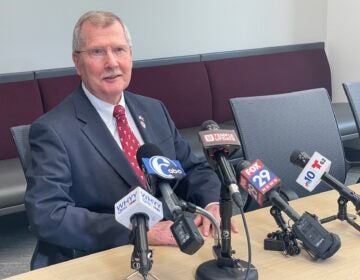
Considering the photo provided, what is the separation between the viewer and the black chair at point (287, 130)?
81.3 inches

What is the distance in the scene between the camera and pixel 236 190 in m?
1.10

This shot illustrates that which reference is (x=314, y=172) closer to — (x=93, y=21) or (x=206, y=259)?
(x=206, y=259)

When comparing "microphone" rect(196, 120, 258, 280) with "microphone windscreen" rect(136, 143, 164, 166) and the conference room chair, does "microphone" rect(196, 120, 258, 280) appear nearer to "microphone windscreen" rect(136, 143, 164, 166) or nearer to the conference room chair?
"microphone windscreen" rect(136, 143, 164, 166)

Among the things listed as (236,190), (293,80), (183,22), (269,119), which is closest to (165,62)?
(183,22)

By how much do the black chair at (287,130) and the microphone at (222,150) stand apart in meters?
0.90

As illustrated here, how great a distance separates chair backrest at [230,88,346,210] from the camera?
6.77ft

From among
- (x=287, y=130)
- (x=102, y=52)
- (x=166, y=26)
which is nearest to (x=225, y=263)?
(x=102, y=52)

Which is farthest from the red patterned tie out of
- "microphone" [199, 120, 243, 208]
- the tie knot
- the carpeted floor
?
the carpeted floor

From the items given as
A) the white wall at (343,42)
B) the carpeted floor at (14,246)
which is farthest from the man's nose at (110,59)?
the white wall at (343,42)

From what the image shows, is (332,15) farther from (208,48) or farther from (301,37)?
(208,48)

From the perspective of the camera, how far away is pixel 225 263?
1.23m

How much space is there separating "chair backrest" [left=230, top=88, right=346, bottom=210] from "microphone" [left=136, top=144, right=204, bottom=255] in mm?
935

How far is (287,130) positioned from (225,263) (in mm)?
1006

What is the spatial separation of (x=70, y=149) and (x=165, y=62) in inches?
93.8
